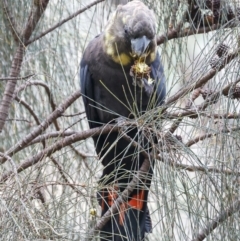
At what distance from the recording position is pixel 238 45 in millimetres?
1567

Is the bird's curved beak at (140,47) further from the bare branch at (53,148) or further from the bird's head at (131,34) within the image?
the bare branch at (53,148)

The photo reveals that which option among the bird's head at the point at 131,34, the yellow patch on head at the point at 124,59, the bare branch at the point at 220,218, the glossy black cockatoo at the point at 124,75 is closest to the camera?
the bare branch at the point at 220,218

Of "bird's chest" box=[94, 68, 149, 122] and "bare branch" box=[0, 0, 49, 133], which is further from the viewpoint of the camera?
"bird's chest" box=[94, 68, 149, 122]

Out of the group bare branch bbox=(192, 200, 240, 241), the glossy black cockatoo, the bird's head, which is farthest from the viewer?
the bird's head

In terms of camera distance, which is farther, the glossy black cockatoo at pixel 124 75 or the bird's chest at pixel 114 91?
the bird's chest at pixel 114 91

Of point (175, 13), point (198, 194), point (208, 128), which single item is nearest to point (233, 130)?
point (208, 128)

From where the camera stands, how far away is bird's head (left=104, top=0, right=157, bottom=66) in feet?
6.73

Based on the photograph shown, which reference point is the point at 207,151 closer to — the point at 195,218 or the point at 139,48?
the point at 195,218

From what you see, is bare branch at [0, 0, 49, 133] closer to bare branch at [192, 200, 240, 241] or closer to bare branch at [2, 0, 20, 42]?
bare branch at [2, 0, 20, 42]

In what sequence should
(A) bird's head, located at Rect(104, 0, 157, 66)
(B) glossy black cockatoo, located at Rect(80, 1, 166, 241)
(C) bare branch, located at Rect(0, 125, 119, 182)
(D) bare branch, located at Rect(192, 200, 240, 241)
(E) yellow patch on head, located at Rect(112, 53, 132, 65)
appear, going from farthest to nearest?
(E) yellow patch on head, located at Rect(112, 53, 132, 65), (A) bird's head, located at Rect(104, 0, 157, 66), (B) glossy black cockatoo, located at Rect(80, 1, 166, 241), (C) bare branch, located at Rect(0, 125, 119, 182), (D) bare branch, located at Rect(192, 200, 240, 241)

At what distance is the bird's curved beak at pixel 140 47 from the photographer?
204 cm

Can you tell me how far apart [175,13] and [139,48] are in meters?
0.17

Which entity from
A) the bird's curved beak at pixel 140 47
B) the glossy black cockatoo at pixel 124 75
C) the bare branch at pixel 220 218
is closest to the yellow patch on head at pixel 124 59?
the glossy black cockatoo at pixel 124 75

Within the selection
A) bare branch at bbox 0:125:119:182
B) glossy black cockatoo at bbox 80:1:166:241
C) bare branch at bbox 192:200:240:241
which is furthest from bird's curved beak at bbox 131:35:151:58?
bare branch at bbox 192:200:240:241
